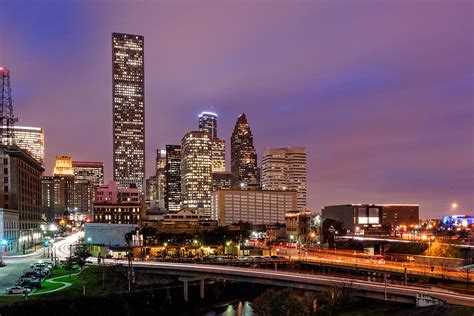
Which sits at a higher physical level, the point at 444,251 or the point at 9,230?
the point at 9,230

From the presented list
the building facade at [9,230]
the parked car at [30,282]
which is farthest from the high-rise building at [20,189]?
the parked car at [30,282]

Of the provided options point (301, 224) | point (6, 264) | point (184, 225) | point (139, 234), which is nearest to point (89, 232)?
point (139, 234)

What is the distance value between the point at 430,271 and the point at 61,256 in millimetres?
84591

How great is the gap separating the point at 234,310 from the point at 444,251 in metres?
57.0

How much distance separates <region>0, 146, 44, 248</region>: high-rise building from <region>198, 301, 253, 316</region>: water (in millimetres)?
76471

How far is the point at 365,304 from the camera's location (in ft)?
267

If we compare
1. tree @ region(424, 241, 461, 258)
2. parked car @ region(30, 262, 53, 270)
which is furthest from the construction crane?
tree @ region(424, 241, 461, 258)

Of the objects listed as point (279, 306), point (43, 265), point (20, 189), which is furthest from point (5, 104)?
point (279, 306)

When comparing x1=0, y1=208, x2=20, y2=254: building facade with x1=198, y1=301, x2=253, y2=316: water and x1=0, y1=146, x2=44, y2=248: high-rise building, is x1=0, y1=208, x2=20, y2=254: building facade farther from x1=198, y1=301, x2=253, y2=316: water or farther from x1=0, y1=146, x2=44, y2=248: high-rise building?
x1=198, y1=301, x2=253, y2=316: water

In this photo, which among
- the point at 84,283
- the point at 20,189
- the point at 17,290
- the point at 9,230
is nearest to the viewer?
the point at 17,290

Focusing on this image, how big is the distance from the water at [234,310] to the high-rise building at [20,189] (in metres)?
76.5

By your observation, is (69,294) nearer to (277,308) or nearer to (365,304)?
(277,308)

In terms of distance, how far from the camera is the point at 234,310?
91938 mm

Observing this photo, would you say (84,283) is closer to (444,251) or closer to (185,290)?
(185,290)
